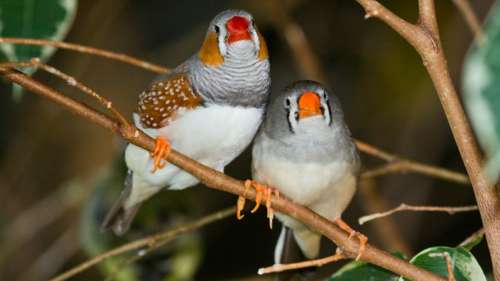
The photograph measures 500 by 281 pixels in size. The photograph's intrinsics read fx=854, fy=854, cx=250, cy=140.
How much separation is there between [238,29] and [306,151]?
1.17 ft

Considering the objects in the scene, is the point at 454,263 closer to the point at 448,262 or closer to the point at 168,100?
the point at 448,262

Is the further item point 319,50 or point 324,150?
point 319,50

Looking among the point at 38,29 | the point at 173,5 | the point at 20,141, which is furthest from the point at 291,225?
the point at 173,5

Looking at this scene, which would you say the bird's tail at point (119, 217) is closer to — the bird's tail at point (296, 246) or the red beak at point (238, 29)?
the bird's tail at point (296, 246)

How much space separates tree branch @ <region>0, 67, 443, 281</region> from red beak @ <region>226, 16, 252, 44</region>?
1.35 ft

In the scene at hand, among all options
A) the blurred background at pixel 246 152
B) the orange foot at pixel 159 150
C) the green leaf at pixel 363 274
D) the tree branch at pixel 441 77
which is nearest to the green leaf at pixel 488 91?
the tree branch at pixel 441 77

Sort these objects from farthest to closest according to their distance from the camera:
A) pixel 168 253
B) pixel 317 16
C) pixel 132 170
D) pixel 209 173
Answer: pixel 317 16 → pixel 168 253 → pixel 132 170 → pixel 209 173

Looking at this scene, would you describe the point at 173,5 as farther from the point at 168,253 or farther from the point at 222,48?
the point at 222,48

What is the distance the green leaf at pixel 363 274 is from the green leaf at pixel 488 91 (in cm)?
96

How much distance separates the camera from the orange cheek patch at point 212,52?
2.10m

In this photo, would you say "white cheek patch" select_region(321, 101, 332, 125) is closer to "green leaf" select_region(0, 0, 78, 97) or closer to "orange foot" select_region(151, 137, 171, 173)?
"orange foot" select_region(151, 137, 171, 173)

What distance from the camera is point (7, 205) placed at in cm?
397

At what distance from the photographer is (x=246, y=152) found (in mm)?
4078

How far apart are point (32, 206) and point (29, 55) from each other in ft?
7.92
